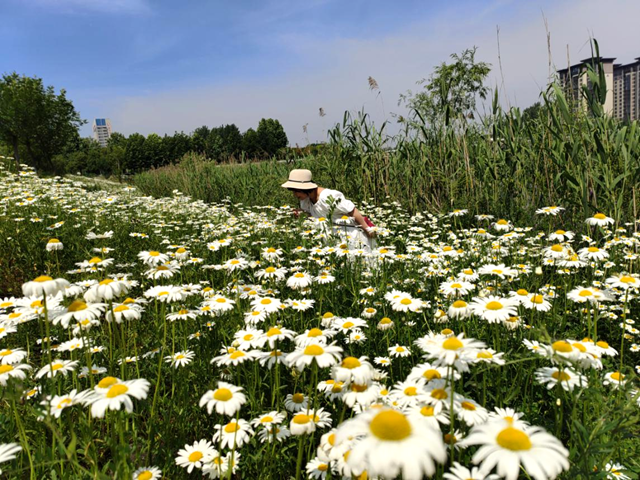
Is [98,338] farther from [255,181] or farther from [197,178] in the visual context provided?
[197,178]

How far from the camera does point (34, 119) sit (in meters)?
32.2

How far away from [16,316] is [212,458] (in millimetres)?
1161

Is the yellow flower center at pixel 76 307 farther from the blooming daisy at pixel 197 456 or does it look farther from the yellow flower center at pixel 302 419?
the yellow flower center at pixel 302 419

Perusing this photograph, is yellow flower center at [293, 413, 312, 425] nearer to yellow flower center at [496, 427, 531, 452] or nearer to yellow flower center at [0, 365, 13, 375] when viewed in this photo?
yellow flower center at [496, 427, 531, 452]

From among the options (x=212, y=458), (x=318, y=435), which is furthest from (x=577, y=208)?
(x=212, y=458)

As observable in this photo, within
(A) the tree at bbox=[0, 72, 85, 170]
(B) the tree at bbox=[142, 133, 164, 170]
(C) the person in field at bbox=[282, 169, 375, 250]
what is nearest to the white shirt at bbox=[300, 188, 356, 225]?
(C) the person in field at bbox=[282, 169, 375, 250]

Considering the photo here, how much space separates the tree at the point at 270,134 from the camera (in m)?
64.1

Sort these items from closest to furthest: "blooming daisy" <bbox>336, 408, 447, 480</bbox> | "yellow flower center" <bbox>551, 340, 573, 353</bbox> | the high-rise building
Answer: "blooming daisy" <bbox>336, 408, 447, 480</bbox>, "yellow flower center" <bbox>551, 340, 573, 353</bbox>, the high-rise building

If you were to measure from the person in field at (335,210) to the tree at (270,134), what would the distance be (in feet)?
197

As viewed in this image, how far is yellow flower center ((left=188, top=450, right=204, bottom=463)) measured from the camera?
1378mm

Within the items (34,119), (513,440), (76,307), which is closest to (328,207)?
(76,307)

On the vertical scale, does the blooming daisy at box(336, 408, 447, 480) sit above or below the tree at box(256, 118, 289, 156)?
below

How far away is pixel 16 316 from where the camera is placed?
170cm

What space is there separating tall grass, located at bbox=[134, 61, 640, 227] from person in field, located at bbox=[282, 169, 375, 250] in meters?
1.61
